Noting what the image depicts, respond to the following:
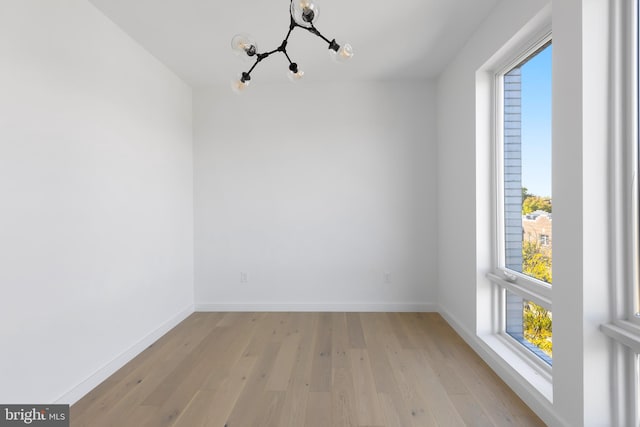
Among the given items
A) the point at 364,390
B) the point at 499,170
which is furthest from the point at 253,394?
the point at 499,170

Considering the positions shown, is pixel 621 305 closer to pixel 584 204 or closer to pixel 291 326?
pixel 584 204

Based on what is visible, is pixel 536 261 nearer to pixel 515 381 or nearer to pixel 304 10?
pixel 515 381

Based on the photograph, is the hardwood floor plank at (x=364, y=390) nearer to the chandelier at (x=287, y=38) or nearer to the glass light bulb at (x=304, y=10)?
the chandelier at (x=287, y=38)

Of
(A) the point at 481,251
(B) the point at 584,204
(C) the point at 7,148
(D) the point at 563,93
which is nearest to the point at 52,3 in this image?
(C) the point at 7,148

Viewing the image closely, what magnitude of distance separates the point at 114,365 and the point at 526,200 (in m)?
3.37

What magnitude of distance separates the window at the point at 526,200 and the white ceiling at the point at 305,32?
0.64 m

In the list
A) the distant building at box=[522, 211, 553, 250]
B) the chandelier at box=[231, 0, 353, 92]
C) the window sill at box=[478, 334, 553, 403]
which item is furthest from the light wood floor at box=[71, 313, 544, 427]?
the chandelier at box=[231, 0, 353, 92]

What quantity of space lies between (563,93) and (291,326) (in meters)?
2.99

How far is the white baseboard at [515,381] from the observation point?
1825 millimetres

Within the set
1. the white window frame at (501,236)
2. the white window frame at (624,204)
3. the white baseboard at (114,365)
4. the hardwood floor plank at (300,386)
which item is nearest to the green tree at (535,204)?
the white window frame at (501,236)

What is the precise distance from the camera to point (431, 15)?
2551 millimetres

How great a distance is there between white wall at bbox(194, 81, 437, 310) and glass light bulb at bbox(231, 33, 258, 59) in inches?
77.8

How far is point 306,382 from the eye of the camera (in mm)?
2324

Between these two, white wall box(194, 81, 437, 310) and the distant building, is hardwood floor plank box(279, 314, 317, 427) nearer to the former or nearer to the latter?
white wall box(194, 81, 437, 310)
